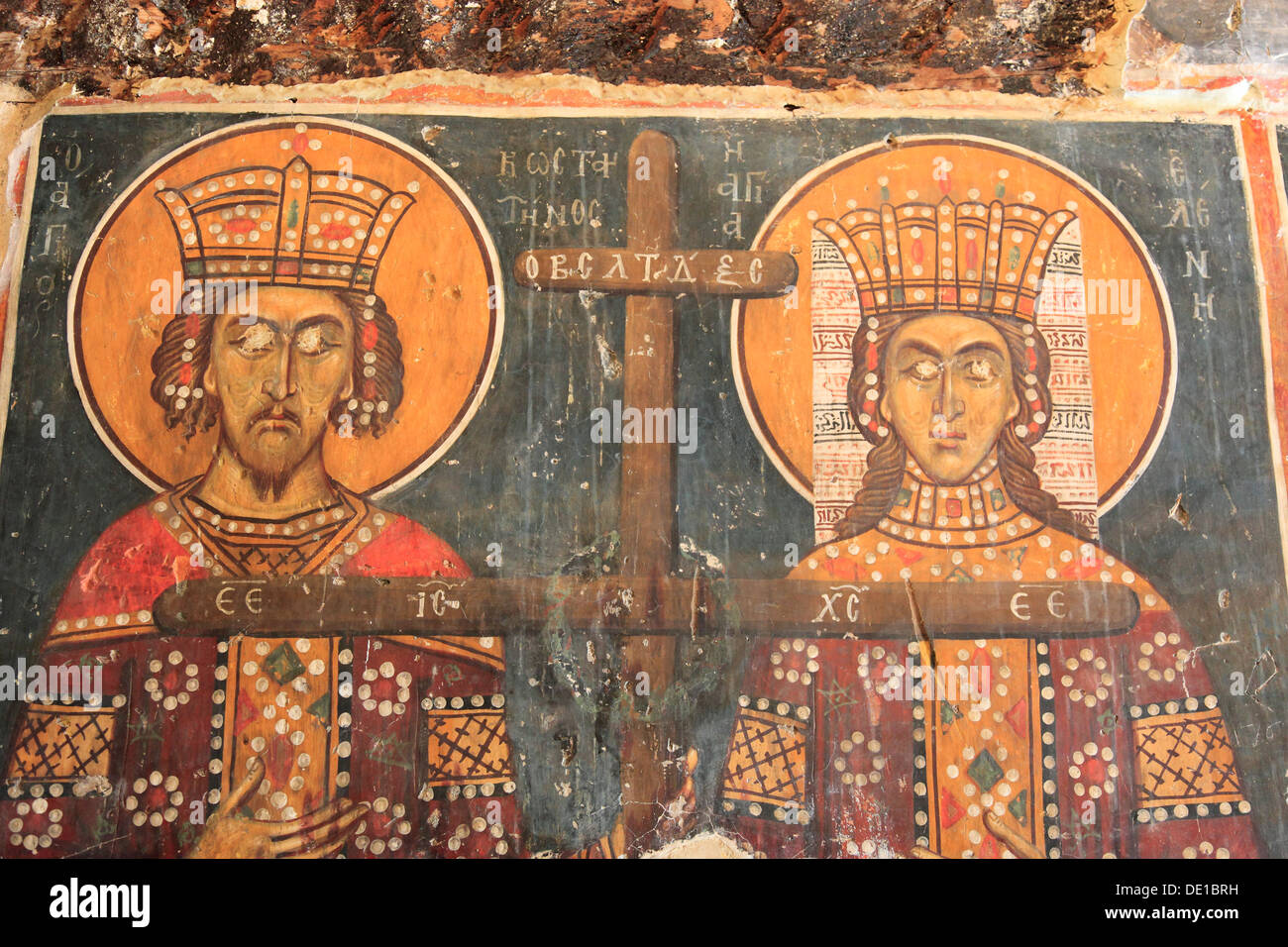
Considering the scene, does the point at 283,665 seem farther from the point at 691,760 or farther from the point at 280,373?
the point at 691,760

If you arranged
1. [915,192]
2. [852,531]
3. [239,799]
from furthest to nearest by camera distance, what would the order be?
[915,192]
[852,531]
[239,799]

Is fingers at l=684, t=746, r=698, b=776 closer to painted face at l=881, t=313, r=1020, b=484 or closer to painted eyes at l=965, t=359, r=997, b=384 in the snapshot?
painted face at l=881, t=313, r=1020, b=484

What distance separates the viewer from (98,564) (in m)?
3.85

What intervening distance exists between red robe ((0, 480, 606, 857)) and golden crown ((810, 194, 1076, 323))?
1.72 metres

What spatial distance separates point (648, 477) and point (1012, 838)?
160 centimetres

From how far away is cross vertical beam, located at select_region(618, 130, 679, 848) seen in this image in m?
3.71

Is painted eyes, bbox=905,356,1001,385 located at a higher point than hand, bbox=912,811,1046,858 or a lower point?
higher

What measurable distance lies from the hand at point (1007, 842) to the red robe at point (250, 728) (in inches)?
49.1

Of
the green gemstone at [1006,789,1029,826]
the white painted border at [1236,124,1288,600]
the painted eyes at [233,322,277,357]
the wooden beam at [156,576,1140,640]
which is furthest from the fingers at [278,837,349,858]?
the white painted border at [1236,124,1288,600]

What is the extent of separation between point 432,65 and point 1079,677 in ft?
9.94

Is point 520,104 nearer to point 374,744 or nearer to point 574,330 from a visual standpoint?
point 574,330

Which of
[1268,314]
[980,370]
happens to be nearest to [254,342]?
[980,370]

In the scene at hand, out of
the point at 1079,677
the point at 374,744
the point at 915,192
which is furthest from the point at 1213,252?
the point at 374,744
